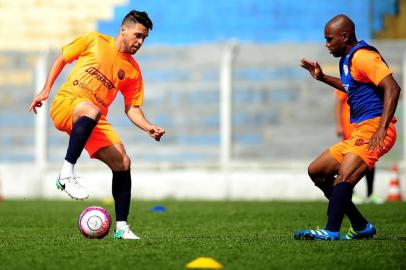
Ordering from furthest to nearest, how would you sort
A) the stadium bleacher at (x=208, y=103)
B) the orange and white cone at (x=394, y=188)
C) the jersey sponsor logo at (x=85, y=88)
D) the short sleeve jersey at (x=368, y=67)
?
the stadium bleacher at (x=208, y=103) < the orange and white cone at (x=394, y=188) < the jersey sponsor logo at (x=85, y=88) < the short sleeve jersey at (x=368, y=67)

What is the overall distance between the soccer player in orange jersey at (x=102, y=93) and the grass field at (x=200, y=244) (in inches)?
20.0

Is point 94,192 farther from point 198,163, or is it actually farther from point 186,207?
point 186,207

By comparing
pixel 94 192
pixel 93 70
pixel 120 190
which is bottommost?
pixel 94 192

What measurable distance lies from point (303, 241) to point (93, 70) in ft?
7.26

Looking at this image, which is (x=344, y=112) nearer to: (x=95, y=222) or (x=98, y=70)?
(x=98, y=70)

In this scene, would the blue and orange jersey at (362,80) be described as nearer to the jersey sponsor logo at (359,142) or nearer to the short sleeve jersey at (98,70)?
the jersey sponsor logo at (359,142)

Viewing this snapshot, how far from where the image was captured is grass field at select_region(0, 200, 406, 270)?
602 centimetres

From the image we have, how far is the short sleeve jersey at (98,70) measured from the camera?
25.1 ft

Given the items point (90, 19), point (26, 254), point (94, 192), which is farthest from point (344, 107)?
point (90, 19)

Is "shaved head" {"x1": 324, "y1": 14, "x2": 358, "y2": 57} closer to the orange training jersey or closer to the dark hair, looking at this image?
the dark hair

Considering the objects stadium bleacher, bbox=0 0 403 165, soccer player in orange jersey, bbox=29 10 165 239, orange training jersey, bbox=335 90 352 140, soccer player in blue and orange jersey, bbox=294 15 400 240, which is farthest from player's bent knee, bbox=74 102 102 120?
stadium bleacher, bbox=0 0 403 165

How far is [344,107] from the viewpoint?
1323 cm

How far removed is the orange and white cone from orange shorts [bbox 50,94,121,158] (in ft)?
27.9

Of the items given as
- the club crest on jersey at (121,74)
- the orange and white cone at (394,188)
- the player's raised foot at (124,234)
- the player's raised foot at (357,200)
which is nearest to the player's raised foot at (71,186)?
the player's raised foot at (124,234)
